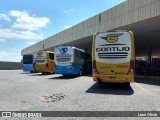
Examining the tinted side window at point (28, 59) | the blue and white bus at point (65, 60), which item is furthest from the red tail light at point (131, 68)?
the tinted side window at point (28, 59)

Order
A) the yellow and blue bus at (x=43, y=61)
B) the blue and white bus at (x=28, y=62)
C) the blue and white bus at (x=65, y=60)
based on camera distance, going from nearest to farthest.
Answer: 1. the blue and white bus at (x=65, y=60)
2. the yellow and blue bus at (x=43, y=61)
3. the blue and white bus at (x=28, y=62)

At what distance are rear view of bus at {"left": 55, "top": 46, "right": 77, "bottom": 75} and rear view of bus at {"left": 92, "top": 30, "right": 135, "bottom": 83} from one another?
348 inches

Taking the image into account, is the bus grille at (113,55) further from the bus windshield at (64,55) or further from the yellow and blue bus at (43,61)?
the yellow and blue bus at (43,61)

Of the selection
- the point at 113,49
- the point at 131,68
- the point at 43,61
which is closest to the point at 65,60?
the point at 43,61

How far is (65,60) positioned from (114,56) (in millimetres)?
9883

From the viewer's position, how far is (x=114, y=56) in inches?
565

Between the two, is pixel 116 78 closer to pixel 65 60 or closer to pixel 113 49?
pixel 113 49

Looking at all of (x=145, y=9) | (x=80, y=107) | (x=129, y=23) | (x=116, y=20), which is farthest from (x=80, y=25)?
(x=80, y=107)

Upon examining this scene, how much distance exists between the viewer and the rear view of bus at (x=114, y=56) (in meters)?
14.1

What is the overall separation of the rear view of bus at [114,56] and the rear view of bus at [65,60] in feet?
29.0

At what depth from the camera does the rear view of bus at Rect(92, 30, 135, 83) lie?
14.1 m

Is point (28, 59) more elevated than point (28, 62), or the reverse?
point (28, 59)

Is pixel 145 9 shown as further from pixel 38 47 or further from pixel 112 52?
pixel 38 47

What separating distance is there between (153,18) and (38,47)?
159 feet
